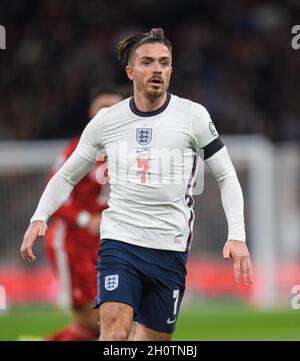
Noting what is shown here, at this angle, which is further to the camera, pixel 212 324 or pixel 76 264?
pixel 212 324

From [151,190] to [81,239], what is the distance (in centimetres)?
260

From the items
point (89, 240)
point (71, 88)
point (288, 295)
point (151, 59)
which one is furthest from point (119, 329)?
point (71, 88)

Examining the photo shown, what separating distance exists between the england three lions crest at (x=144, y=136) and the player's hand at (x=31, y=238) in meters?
0.81

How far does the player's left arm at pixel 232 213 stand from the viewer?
6.45 m

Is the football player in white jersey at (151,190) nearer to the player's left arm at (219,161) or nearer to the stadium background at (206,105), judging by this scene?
the player's left arm at (219,161)

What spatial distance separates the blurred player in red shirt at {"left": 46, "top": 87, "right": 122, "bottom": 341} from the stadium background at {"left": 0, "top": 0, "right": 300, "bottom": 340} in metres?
3.31

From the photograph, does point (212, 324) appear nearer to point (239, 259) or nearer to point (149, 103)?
point (149, 103)

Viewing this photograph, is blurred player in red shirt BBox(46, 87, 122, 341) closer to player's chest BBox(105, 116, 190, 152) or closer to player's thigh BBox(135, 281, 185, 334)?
player's chest BBox(105, 116, 190, 152)

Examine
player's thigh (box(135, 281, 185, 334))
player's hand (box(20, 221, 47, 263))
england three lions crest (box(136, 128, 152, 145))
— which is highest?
england three lions crest (box(136, 128, 152, 145))

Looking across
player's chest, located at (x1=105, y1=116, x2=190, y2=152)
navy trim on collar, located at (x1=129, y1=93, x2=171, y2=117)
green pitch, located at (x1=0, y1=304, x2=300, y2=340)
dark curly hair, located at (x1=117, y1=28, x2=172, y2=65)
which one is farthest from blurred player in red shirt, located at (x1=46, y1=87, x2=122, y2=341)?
player's chest, located at (x1=105, y1=116, x2=190, y2=152)

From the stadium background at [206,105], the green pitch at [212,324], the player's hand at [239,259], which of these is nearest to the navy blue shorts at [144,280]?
the player's hand at [239,259]

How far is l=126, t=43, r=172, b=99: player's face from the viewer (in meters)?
6.80

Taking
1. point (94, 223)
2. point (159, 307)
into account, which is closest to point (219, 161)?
point (159, 307)

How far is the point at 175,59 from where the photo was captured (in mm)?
19953
